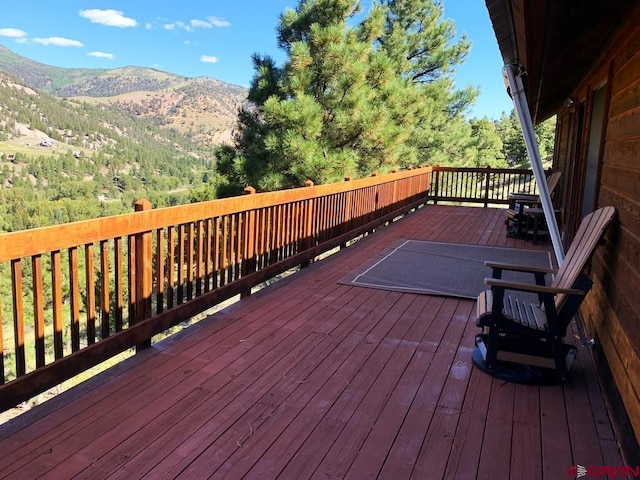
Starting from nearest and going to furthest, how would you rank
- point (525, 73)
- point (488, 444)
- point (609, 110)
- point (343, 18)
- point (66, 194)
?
→ point (488, 444), point (609, 110), point (525, 73), point (343, 18), point (66, 194)

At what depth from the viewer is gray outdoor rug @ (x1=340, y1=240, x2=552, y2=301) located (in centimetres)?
428

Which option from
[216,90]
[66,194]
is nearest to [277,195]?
[66,194]

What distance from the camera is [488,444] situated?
1.96 m

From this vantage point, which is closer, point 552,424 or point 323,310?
point 552,424

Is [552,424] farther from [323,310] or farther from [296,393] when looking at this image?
[323,310]

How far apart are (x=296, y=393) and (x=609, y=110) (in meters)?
2.76

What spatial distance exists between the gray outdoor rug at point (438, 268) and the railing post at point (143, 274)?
2.00 meters

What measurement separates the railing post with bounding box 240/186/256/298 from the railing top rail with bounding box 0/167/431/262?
8cm

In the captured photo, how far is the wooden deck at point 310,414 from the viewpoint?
1.80 m

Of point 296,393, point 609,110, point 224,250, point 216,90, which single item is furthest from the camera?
point 216,90

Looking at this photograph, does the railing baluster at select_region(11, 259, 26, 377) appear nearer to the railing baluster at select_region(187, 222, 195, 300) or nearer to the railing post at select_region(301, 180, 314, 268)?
the railing baluster at select_region(187, 222, 195, 300)

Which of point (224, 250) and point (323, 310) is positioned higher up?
point (224, 250)

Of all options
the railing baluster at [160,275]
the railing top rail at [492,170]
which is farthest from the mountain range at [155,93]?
the railing baluster at [160,275]

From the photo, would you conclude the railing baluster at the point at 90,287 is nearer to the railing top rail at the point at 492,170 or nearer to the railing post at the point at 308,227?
the railing post at the point at 308,227
